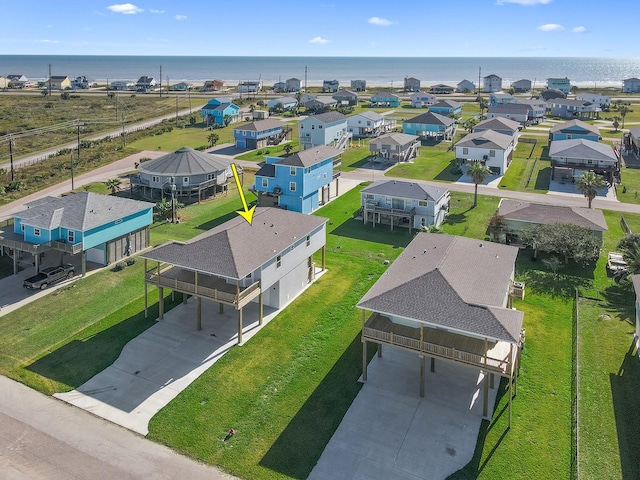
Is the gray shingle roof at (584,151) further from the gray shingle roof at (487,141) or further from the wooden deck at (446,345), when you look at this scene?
the wooden deck at (446,345)

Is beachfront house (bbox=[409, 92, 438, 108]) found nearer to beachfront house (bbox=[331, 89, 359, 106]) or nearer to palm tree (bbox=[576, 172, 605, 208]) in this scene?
beachfront house (bbox=[331, 89, 359, 106])

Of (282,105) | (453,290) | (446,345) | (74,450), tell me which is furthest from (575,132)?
(74,450)

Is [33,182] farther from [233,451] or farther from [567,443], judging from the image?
[567,443]

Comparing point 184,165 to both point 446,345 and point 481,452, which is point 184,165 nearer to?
point 446,345

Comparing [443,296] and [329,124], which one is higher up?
[329,124]

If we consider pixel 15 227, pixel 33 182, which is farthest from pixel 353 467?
pixel 33 182
